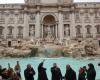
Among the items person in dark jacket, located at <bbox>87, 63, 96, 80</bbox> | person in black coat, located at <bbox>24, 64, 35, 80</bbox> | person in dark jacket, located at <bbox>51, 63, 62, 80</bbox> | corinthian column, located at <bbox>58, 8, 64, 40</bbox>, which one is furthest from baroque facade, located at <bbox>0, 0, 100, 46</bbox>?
person in dark jacket, located at <bbox>87, 63, 96, 80</bbox>

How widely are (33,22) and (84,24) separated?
1096cm

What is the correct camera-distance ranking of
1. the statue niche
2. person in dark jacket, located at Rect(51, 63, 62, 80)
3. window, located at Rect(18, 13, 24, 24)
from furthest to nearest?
the statue niche
window, located at Rect(18, 13, 24, 24)
person in dark jacket, located at Rect(51, 63, 62, 80)

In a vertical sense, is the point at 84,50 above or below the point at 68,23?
below

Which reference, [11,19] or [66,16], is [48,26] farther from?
[11,19]

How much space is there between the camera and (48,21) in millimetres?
52281

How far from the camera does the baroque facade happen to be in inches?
2004

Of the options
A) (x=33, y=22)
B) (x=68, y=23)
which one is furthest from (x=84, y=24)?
(x=33, y=22)

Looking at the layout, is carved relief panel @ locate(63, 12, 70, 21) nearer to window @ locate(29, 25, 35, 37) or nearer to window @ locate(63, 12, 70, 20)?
window @ locate(63, 12, 70, 20)

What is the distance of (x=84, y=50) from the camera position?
37281 mm

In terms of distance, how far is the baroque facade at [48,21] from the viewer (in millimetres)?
50906

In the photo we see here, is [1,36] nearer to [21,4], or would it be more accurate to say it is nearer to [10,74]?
[21,4]

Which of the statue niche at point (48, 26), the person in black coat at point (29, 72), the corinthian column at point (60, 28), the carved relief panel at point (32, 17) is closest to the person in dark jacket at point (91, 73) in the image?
the person in black coat at point (29, 72)

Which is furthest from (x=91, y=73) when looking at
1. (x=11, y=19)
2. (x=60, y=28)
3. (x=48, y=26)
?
(x=11, y=19)

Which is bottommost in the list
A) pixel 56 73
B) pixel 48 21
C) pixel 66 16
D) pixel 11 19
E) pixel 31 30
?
pixel 56 73
